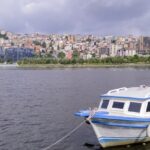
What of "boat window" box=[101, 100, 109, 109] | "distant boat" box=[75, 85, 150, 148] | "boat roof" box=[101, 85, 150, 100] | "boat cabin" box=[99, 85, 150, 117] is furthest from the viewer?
"boat window" box=[101, 100, 109, 109]

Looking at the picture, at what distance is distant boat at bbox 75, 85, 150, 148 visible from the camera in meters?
23.8

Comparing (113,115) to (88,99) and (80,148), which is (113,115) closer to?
(80,148)

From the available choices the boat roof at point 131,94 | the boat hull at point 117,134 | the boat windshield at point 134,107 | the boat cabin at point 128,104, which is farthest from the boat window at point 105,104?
the boat hull at point 117,134

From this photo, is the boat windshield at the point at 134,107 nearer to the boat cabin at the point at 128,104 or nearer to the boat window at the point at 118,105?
the boat cabin at the point at 128,104

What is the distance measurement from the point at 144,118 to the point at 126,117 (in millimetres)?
1040

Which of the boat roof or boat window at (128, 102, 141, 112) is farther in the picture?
the boat roof

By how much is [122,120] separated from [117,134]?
1.06 metres

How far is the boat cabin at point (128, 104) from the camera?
2447 cm

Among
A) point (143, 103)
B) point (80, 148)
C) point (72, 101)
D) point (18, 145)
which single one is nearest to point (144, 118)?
point (143, 103)

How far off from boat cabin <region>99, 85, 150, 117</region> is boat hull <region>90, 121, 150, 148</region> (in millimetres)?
913

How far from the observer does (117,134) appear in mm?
24281

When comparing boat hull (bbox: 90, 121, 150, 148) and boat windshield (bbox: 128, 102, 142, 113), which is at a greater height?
boat windshield (bbox: 128, 102, 142, 113)

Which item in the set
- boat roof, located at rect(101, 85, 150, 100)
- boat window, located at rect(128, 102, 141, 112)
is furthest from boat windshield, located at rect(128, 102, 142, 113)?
boat roof, located at rect(101, 85, 150, 100)

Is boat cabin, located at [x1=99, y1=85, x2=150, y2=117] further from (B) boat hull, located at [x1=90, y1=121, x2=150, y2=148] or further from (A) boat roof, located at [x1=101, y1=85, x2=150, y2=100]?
(B) boat hull, located at [x1=90, y1=121, x2=150, y2=148]
